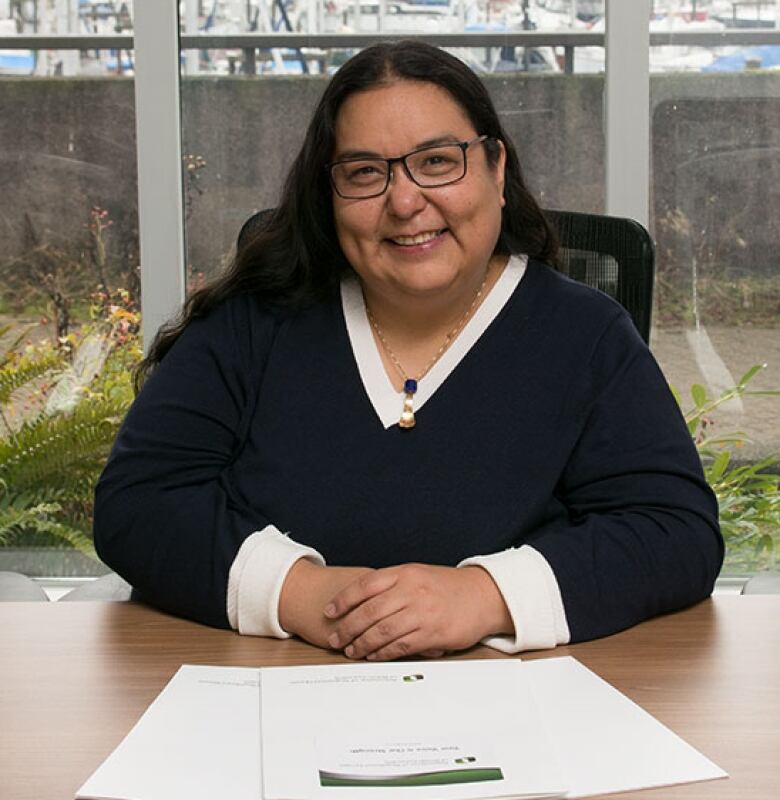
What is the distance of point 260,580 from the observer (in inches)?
56.1

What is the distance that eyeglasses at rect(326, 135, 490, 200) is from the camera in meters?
1.64

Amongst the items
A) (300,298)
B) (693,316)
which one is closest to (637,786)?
(300,298)

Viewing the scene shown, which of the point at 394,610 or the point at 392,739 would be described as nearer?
the point at 392,739

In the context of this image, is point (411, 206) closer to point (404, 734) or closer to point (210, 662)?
point (210, 662)

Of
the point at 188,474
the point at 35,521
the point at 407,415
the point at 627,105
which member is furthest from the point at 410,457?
the point at 35,521

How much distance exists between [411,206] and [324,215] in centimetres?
22

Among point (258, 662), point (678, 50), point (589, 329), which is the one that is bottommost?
point (258, 662)

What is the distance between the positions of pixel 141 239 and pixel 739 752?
2.74 m

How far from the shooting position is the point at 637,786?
984mm

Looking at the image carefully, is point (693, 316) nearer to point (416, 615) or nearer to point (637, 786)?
point (416, 615)

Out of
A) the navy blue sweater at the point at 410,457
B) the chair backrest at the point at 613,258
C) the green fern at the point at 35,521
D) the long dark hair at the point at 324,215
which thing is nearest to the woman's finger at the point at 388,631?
the navy blue sweater at the point at 410,457

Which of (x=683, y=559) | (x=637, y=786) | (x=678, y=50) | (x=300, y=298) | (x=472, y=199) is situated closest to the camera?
(x=637, y=786)

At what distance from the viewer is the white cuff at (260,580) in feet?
4.56

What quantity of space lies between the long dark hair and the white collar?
4 centimetres
